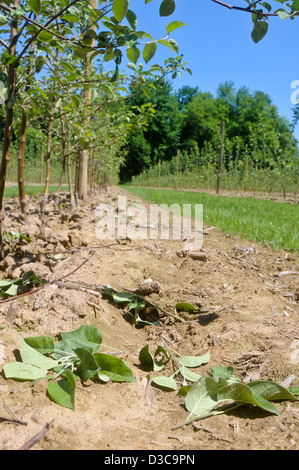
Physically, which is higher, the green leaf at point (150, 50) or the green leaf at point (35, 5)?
the green leaf at point (35, 5)

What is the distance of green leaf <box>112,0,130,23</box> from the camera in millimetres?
1229

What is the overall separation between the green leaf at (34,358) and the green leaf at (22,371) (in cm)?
2

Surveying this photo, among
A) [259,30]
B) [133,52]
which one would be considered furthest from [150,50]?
[259,30]

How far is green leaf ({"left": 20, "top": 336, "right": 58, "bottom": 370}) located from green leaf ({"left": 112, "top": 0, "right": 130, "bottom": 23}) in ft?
4.14

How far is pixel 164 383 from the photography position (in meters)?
1.40

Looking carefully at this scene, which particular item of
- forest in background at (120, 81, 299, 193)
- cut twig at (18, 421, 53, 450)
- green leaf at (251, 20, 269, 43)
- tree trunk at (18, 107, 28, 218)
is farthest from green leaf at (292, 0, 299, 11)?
forest in background at (120, 81, 299, 193)

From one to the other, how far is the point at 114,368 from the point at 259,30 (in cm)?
141

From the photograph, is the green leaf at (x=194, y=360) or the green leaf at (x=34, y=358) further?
the green leaf at (x=194, y=360)

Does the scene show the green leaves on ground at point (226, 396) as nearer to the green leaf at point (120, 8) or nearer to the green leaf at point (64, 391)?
the green leaf at point (64, 391)

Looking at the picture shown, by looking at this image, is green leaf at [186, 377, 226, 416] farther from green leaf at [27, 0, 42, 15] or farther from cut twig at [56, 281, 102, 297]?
green leaf at [27, 0, 42, 15]

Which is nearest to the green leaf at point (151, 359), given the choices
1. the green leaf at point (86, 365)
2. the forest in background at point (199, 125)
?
the green leaf at point (86, 365)

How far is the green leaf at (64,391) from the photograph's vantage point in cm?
116

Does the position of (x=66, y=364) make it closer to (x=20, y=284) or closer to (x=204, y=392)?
(x=204, y=392)
